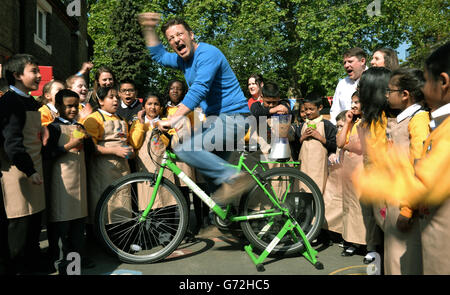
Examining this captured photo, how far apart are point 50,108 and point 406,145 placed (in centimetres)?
323

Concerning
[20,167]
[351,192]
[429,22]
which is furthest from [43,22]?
[429,22]

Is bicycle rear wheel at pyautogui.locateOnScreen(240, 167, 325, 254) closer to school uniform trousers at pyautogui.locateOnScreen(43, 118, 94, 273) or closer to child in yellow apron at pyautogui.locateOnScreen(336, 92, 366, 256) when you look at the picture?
child in yellow apron at pyautogui.locateOnScreen(336, 92, 366, 256)

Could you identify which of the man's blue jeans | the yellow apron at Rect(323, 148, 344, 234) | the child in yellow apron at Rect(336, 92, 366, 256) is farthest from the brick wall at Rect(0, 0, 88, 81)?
the child in yellow apron at Rect(336, 92, 366, 256)

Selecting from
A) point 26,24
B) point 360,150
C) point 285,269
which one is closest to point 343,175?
point 360,150

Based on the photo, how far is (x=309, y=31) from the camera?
21969 millimetres

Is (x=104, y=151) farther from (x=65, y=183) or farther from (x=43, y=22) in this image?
(x=43, y=22)

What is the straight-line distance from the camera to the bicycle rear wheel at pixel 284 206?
3.62 m

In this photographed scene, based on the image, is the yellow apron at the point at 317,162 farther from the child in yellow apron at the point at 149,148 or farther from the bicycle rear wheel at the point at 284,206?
the child in yellow apron at the point at 149,148

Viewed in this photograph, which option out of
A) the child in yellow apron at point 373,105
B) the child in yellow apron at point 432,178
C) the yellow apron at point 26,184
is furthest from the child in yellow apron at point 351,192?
the yellow apron at point 26,184

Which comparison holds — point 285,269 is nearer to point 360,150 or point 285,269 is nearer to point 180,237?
point 180,237

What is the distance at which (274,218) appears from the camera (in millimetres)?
3654

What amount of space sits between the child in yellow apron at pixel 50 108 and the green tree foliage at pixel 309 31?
1611 centimetres
